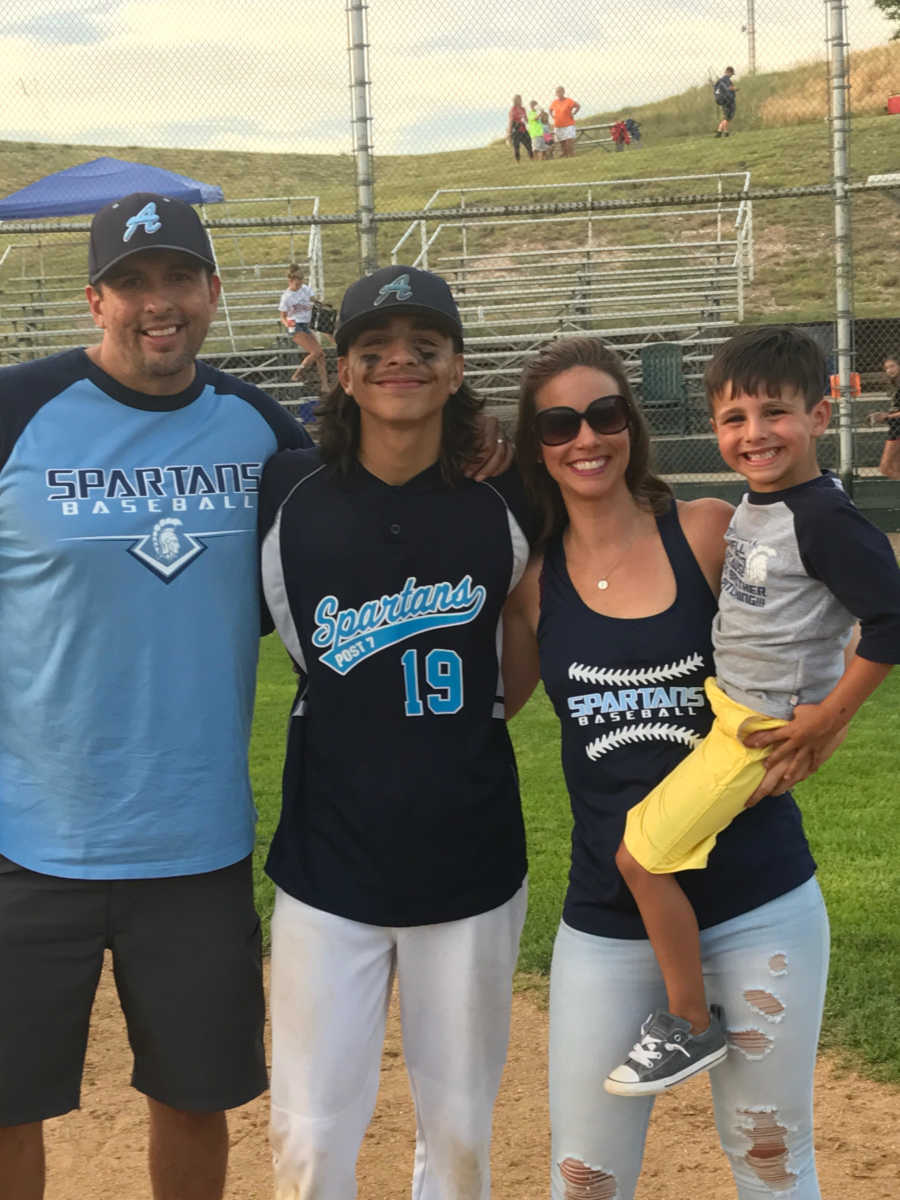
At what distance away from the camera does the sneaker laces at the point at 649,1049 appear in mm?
2482

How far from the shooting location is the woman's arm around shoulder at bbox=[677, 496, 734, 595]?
2764 mm

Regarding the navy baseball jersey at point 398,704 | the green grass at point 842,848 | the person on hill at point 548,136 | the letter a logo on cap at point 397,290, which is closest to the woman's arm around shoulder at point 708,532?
the navy baseball jersey at point 398,704

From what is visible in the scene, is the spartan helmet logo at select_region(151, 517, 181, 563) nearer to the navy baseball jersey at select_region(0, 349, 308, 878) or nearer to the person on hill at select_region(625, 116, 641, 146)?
the navy baseball jersey at select_region(0, 349, 308, 878)

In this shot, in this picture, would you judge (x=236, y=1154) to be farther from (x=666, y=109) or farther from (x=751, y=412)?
(x=666, y=109)

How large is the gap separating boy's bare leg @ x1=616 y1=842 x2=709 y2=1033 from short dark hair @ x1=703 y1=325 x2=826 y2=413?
0.99 m

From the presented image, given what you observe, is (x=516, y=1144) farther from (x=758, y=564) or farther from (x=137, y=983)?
(x=758, y=564)

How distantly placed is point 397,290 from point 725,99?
2481 centimetres

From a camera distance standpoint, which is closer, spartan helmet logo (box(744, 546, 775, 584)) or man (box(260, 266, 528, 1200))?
spartan helmet logo (box(744, 546, 775, 584))

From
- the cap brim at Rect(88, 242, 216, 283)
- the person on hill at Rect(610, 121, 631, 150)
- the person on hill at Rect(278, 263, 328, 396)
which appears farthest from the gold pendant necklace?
the person on hill at Rect(610, 121, 631, 150)

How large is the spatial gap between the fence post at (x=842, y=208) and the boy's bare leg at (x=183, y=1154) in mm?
8691

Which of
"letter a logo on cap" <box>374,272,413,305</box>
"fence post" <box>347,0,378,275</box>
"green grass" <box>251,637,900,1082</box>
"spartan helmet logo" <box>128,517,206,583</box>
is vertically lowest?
"green grass" <box>251,637,900,1082</box>

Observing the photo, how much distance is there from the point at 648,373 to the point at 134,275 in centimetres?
1188

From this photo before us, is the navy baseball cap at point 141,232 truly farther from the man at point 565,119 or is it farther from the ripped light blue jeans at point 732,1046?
the man at point 565,119

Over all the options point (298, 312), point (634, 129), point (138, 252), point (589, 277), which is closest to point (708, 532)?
point (138, 252)
